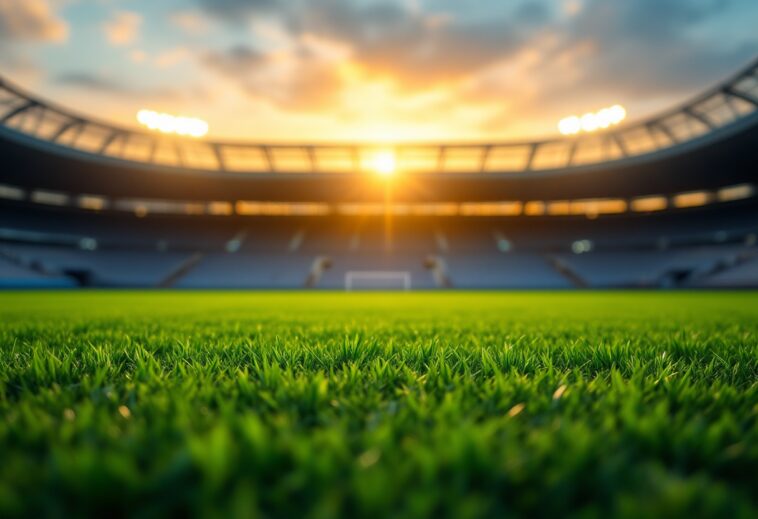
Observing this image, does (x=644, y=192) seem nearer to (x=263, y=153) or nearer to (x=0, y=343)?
(x=263, y=153)

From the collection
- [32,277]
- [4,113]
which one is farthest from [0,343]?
[32,277]

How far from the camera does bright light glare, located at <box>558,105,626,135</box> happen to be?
29.4m

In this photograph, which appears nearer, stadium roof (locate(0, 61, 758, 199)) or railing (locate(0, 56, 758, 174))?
stadium roof (locate(0, 61, 758, 199))

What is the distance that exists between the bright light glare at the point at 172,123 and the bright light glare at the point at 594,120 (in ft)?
96.9

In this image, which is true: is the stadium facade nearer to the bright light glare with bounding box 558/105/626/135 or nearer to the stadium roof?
the stadium roof

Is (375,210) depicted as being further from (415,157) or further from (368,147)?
(368,147)

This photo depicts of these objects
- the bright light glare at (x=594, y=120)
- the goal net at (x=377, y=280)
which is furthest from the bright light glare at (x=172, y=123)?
the bright light glare at (x=594, y=120)

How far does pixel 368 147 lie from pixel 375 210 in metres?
8.00

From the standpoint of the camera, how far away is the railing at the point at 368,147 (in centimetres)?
2209

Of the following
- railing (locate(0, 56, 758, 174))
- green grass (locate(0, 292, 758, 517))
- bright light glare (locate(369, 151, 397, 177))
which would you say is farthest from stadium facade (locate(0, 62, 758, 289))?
green grass (locate(0, 292, 758, 517))

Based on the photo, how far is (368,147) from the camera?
3011 cm

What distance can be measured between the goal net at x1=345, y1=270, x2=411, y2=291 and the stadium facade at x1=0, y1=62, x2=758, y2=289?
0.12 meters

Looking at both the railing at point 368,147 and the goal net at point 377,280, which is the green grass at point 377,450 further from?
the goal net at point 377,280

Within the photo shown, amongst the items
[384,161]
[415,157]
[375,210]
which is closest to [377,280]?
[375,210]
